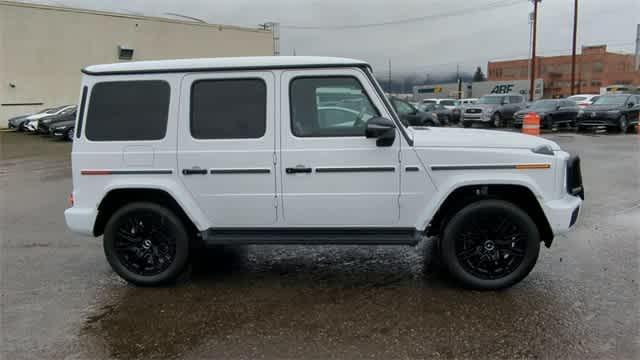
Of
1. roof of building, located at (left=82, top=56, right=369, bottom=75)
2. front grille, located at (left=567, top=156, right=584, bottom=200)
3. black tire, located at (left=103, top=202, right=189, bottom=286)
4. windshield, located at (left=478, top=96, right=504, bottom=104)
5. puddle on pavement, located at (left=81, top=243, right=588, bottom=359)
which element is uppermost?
windshield, located at (left=478, top=96, right=504, bottom=104)

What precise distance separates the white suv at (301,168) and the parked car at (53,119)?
79.4 feet

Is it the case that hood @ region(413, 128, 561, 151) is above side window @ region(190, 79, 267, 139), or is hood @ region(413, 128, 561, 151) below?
below

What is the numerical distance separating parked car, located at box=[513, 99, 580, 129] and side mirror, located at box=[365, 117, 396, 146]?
2225 centimetres

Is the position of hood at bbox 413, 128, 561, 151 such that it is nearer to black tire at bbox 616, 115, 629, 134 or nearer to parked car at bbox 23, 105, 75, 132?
black tire at bbox 616, 115, 629, 134

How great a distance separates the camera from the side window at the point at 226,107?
4.96m

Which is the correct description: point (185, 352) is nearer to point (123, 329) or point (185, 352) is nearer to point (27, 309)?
point (123, 329)

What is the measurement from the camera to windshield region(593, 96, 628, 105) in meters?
23.4

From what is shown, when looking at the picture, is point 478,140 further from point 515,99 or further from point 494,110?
point 515,99

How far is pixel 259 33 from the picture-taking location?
145 feet

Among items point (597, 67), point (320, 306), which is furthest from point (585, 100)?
point (597, 67)

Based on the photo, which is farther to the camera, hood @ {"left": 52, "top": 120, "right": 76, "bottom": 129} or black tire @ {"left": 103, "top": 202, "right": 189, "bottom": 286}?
hood @ {"left": 52, "top": 120, "right": 76, "bottom": 129}

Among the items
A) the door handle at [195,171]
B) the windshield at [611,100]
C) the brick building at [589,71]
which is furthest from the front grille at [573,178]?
the brick building at [589,71]

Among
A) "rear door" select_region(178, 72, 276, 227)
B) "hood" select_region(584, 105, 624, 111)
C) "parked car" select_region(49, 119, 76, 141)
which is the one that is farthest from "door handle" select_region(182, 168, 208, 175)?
"parked car" select_region(49, 119, 76, 141)

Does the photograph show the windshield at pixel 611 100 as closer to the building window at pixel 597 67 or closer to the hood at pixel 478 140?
the hood at pixel 478 140
